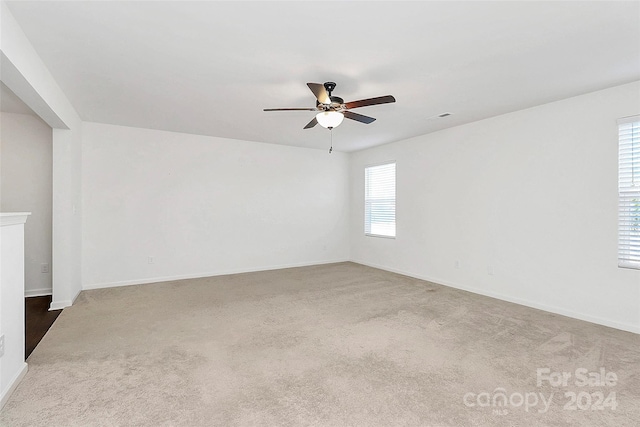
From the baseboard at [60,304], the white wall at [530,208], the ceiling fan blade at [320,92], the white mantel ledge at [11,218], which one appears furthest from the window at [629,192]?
the baseboard at [60,304]

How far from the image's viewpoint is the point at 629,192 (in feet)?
10.4

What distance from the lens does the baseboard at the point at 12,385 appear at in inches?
75.4

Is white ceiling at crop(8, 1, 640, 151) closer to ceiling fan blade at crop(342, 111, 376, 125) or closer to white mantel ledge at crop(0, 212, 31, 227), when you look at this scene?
ceiling fan blade at crop(342, 111, 376, 125)

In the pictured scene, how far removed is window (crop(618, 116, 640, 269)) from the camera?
123 inches

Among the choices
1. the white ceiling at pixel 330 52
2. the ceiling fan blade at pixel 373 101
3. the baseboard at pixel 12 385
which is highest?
the white ceiling at pixel 330 52

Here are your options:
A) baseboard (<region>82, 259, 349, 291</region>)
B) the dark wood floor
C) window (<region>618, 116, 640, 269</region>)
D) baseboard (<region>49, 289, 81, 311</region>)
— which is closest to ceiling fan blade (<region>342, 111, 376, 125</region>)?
window (<region>618, 116, 640, 269</region>)

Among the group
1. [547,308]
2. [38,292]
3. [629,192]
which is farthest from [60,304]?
[629,192]

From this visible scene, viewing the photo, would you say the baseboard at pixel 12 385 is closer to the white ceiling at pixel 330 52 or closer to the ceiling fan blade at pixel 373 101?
the white ceiling at pixel 330 52

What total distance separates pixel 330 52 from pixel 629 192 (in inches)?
131

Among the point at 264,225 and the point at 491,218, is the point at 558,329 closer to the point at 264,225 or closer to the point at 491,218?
the point at 491,218

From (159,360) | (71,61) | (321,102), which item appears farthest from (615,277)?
(71,61)

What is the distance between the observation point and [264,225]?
→ 6.08 meters

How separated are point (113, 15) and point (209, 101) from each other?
1.64 m

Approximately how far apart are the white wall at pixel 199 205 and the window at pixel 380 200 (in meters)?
0.67
